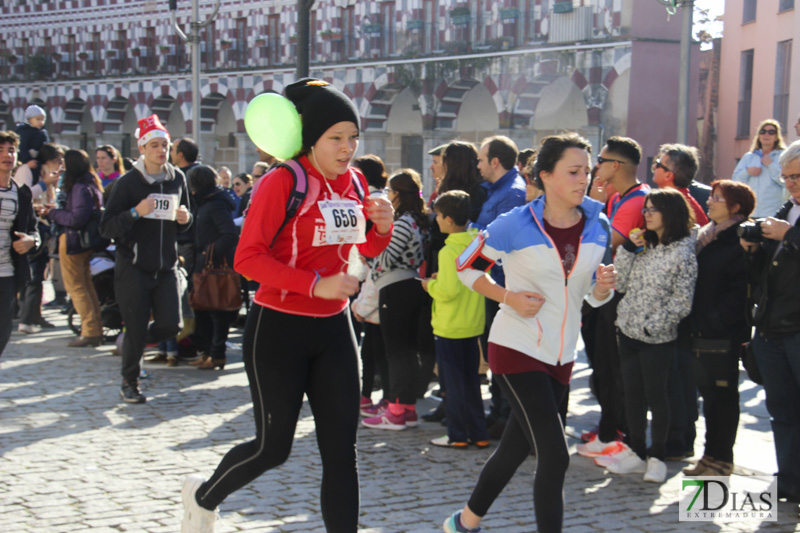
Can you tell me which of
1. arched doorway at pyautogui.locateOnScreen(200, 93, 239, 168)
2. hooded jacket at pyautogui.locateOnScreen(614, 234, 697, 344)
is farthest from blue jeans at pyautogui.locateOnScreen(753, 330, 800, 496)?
arched doorway at pyautogui.locateOnScreen(200, 93, 239, 168)

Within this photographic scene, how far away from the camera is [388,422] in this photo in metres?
7.48

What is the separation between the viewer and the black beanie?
434 cm

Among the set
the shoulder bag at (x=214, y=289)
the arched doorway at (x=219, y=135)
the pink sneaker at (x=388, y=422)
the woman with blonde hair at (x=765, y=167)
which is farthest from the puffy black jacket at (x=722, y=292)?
the arched doorway at (x=219, y=135)

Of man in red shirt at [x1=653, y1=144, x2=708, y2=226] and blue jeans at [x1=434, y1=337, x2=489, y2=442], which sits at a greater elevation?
man in red shirt at [x1=653, y1=144, x2=708, y2=226]

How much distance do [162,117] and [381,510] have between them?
41.1 m

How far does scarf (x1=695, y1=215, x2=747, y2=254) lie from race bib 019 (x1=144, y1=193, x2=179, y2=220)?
417 centimetres

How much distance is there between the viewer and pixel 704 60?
33.5 meters

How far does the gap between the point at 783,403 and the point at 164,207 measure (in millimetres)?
4916

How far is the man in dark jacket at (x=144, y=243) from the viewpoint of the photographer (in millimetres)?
7953

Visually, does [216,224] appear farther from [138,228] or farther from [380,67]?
[380,67]

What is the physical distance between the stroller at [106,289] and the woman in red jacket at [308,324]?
287 inches

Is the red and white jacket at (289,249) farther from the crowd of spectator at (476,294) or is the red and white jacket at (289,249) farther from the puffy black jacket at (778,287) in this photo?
the puffy black jacket at (778,287)

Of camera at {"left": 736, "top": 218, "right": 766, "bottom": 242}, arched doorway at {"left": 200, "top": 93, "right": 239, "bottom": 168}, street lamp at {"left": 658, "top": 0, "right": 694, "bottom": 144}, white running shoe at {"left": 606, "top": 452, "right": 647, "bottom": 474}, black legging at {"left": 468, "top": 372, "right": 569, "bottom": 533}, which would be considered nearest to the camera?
black legging at {"left": 468, "top": 372, "right": 569, "bottom": 533}

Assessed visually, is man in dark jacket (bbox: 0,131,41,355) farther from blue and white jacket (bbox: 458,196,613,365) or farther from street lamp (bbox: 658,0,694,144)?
street lamp (bbox: 658,0,694,144)
